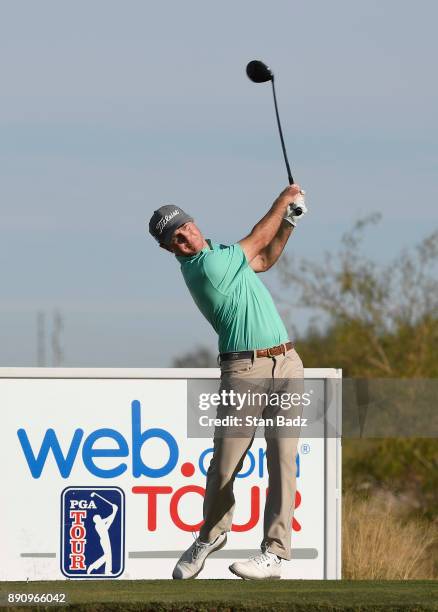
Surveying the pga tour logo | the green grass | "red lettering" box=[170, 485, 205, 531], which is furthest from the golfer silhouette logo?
the green grass

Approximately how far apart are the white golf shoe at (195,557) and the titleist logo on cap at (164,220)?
6.12ft

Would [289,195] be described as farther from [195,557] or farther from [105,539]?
[105,539]

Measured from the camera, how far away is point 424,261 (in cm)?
1781

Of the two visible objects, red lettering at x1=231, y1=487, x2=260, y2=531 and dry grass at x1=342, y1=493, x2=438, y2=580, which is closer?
red lettering at x1=231, y1=487, x2=260, y2=531

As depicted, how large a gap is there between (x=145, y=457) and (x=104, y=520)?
23.1 inches

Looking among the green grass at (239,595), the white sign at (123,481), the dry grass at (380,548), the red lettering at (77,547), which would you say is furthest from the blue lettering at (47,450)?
the dry grass at (380,548)

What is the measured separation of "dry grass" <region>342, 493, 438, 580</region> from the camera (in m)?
12.2

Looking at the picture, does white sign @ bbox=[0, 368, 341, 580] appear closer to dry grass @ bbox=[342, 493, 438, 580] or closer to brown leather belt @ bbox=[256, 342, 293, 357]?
dry grass @ bbox=[342, 493, 438, 580]

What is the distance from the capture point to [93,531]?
411 inches

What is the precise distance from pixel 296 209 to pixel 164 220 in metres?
0.76

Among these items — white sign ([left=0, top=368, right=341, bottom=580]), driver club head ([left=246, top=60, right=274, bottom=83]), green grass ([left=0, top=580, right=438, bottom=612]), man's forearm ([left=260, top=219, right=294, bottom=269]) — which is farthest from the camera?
white sign ([left=0, top=368, right=341, bottom=580])

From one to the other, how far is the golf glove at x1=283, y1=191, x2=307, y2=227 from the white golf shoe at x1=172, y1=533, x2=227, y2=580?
1.92 meters

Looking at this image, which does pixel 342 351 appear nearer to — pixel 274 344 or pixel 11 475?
pixel 11 475

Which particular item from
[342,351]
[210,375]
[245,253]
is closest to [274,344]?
[245,253]
